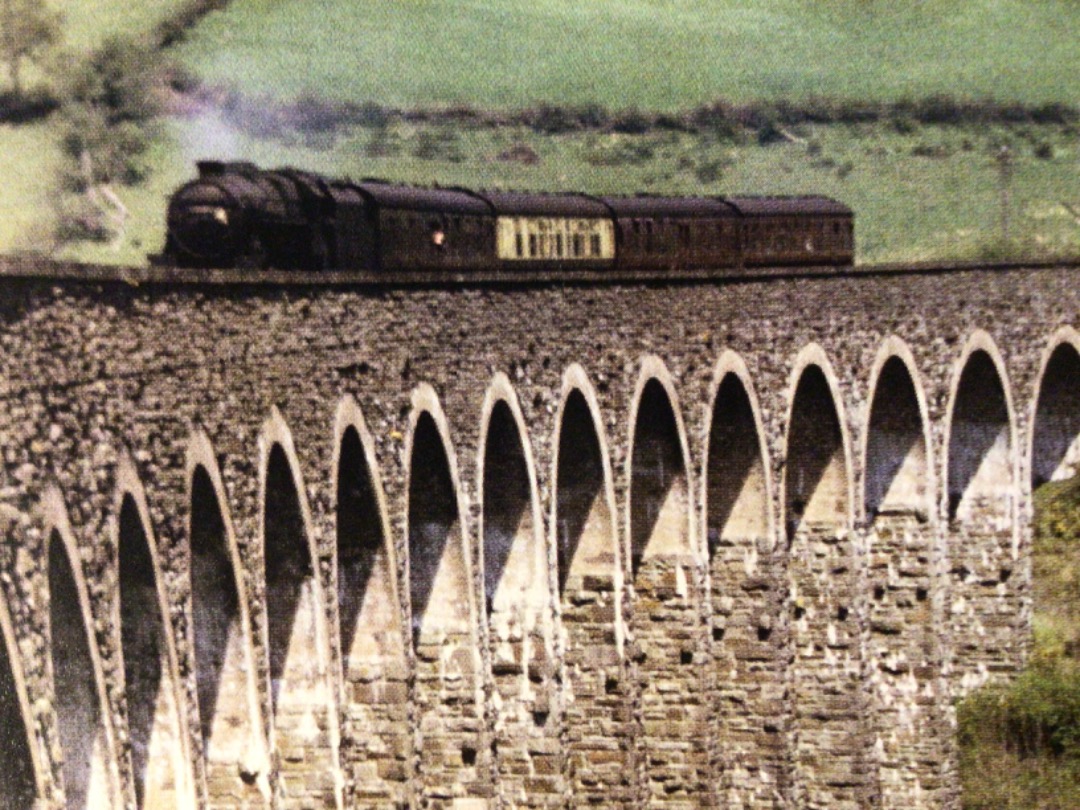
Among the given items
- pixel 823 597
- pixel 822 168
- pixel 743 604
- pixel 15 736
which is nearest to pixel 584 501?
pixel 743 604

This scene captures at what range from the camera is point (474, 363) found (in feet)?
64.3

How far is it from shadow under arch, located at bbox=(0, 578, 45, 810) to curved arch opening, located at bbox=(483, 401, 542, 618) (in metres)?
9.03

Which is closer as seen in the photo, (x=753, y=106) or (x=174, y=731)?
(x=174, y=731)

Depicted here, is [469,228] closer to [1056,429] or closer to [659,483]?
[659,483]

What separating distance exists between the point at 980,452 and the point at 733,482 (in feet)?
19.8

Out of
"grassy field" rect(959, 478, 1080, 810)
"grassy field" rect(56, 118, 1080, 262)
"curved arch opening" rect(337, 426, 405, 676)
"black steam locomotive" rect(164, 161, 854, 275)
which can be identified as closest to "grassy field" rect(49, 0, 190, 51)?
"black steam locomotive" rect(164, 161, 854, 275)

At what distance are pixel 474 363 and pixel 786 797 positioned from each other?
8694 millimetres

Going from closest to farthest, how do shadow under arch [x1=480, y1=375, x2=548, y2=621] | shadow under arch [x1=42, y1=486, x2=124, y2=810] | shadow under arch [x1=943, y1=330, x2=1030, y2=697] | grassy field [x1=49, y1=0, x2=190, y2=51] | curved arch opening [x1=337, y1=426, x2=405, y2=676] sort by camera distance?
shadow under arch [x1=42, y1=486, x2=124, y2=810], grassy field [x1=49, y1=0, x2=190, y2=51], curved arch opening [x1=337, y1=426, x2=405, y2=676], shadow under arch [x1=480, y1=375, x2=548, y2=621], shadow under arch [x1=943, y1=330, x2=1030, y2=697]

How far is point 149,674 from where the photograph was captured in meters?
14.0

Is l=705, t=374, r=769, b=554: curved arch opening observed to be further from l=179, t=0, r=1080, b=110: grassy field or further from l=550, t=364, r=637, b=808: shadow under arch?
l=179, t=0, r=1080, b=110: grassy field

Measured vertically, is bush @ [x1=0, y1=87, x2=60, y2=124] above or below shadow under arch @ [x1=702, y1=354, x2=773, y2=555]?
above

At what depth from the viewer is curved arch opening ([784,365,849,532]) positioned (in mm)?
26781

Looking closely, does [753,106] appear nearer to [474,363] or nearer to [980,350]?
[980,350]

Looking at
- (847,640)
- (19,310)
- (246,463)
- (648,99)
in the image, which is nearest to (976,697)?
(847,640)
